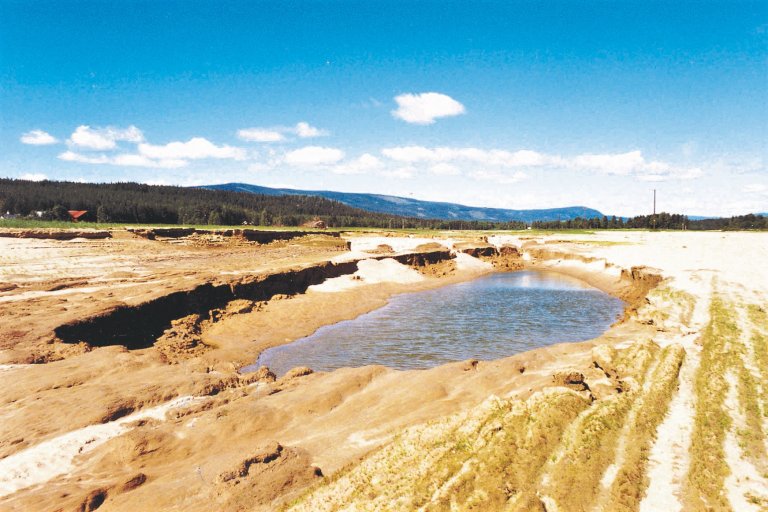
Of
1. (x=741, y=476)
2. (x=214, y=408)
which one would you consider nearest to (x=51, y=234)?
(x=214, y=408)

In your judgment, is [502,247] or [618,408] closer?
[618,408]

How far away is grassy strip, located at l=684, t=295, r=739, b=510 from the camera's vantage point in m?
7.28

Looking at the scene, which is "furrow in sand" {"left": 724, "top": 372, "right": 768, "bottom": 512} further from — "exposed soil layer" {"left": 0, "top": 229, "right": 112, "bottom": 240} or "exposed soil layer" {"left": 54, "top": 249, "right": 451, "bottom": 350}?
"exposed soil layer" {"left": 0, "top": 229, "right": 112, "bottom": 240}

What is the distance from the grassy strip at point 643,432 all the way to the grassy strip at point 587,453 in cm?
25

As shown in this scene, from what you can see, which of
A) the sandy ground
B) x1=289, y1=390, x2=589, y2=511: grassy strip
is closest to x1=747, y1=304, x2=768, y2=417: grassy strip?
the sandy ground

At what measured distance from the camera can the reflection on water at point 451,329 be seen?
19.3 meters

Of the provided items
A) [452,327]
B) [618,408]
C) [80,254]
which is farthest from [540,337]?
[80,254]

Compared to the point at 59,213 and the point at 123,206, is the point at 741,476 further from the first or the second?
the point at 123,206

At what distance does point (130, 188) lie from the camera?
163 meters

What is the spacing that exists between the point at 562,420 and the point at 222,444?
26.9ft

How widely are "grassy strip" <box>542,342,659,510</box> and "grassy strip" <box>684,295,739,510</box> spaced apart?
1378 mm

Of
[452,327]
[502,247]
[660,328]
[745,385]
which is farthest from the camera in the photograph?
[502,247]

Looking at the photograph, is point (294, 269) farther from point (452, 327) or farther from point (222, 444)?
point (222, 444)

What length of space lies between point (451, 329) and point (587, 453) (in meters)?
16.3
